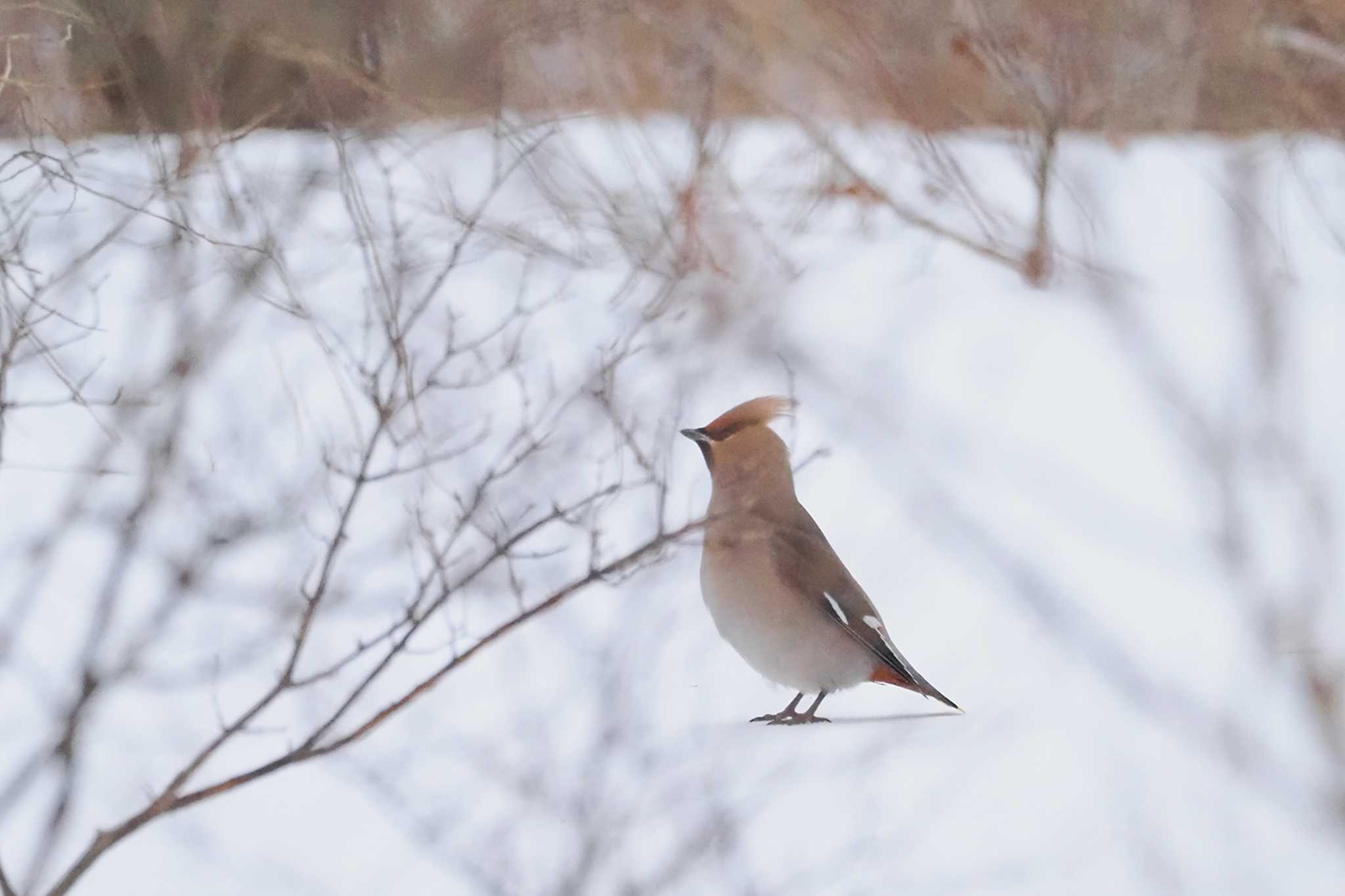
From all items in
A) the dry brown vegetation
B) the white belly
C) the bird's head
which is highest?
the dry brown vegetation

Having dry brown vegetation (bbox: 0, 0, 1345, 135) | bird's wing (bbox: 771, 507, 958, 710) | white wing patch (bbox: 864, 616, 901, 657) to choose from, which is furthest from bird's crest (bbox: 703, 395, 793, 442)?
dry brown vegetation (bbox: 0, 0, 1345, 135)

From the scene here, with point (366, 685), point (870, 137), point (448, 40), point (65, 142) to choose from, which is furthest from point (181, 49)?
point (366, 685)

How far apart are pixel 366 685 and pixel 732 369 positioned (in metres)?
0.79

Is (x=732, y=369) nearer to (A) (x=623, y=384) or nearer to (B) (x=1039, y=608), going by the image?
(A) (x=623, y=384)

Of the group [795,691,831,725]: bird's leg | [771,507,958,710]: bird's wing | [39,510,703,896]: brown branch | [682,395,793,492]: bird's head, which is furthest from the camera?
[795,691,831,725]: bird's leg

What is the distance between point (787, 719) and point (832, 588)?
7.5 inches

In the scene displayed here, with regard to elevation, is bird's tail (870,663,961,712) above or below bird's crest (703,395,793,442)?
below

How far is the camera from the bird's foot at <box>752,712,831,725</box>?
208 centimetres

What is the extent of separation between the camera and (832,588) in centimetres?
212

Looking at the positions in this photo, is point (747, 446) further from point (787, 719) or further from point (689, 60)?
point (689, 60)

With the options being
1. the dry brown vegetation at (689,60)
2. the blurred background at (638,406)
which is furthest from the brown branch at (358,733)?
the dry brown vegetation at (689,60)

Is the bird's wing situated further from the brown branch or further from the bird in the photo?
the brown branch

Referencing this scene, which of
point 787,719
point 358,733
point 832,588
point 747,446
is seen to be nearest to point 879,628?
point 832,588

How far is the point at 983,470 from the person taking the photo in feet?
6.83
